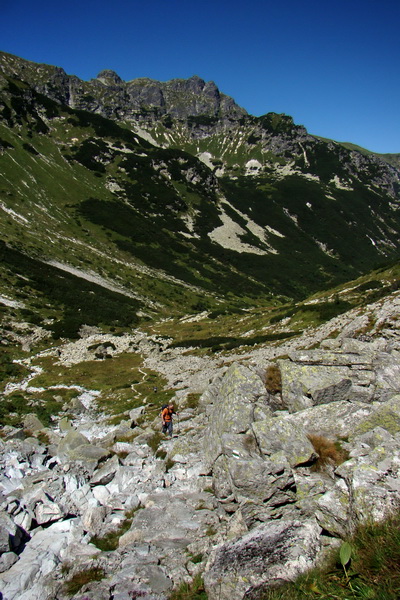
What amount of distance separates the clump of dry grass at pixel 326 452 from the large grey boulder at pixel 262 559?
295 cm

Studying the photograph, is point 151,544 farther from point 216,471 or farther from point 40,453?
point 40,453

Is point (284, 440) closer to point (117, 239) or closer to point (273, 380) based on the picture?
point (273, 380)

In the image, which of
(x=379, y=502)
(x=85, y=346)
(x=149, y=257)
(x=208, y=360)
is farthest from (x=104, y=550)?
(x=149, y=257)

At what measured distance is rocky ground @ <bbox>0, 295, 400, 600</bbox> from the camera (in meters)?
6.31

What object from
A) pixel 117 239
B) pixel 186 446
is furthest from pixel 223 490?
pixel 117 239

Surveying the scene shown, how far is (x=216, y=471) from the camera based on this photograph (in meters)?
10.1

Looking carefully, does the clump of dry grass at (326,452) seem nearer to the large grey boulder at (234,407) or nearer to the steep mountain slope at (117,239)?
the large grey boulder at (234,407)

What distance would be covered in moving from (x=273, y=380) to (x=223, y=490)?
6.05m

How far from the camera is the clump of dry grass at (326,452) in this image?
9098 millimetres

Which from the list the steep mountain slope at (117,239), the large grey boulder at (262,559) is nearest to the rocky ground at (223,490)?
the large grey boulder at (262,559)

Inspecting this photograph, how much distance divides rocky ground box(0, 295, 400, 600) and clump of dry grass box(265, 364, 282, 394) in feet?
0.20

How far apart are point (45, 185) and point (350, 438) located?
524ft

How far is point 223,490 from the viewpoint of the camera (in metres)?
9.29

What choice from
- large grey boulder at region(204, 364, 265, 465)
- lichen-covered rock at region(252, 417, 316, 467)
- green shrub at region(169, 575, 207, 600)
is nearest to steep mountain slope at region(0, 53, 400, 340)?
large grey boulder at region(204, 364, 265, 465)
